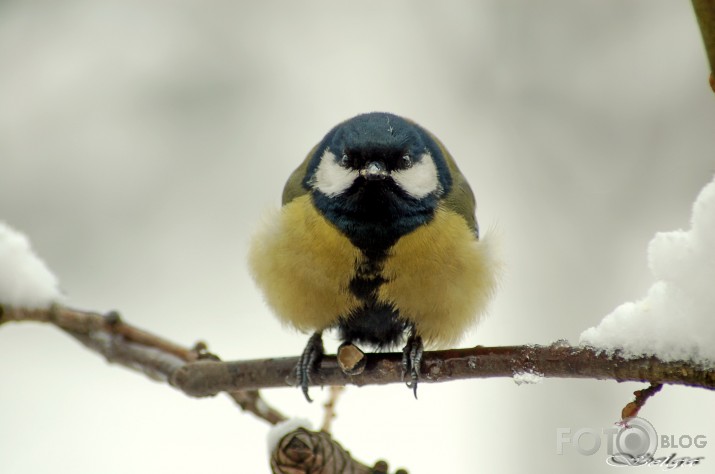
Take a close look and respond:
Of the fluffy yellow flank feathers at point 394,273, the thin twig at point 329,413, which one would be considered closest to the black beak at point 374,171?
the fluffy yellow flank feathers at point 394,273

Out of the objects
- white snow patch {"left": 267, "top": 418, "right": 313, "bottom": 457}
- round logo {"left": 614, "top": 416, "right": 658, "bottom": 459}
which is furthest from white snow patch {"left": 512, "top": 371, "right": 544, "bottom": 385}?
white snow patch {"left": 267, "top": 418, "right": 313, "bottom": 457}

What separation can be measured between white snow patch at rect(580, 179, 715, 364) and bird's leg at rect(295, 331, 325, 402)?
95cm

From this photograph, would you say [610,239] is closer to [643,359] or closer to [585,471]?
[585,471]

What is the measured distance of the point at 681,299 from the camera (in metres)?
1.38

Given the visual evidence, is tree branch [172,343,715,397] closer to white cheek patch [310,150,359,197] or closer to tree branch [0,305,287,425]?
tree branch [0,305,287,425]

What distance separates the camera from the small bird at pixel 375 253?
85.5 inches

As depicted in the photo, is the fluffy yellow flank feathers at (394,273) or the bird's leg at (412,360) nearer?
the bird's leg at (412,360)

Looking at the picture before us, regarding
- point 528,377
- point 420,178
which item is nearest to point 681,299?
point 528,377

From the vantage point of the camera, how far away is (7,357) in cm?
374

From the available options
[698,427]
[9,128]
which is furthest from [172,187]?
[698,427]

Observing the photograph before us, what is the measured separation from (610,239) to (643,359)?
245 centimetres

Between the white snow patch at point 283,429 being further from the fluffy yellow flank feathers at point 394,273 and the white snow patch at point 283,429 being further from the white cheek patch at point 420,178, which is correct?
the white cheek patch at point 420,178

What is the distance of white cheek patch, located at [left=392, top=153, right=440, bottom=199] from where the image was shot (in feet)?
7.47

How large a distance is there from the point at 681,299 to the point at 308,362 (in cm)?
110
